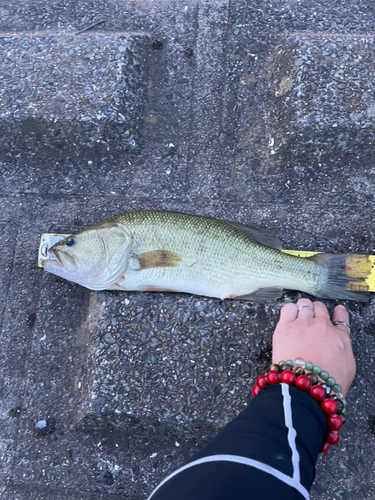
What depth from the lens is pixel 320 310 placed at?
2.37 meters

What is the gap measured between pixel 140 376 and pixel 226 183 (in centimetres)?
173

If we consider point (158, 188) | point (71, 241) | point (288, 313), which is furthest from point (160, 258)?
point (288, 313)

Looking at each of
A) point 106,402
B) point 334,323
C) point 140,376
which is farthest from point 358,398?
point 106,402

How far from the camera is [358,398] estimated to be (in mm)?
2389

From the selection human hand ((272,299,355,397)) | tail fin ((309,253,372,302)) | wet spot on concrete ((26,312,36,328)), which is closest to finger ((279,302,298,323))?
human hand ((272,299,355,397))

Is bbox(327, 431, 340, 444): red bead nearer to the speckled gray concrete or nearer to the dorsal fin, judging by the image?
the speckled gray concrete

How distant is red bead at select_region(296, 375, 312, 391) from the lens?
178 centimetres

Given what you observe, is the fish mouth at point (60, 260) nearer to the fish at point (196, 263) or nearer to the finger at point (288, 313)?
the fish at point (196, 263)

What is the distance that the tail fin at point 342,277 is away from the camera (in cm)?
242

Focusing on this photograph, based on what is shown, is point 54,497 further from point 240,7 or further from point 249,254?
point 240,7

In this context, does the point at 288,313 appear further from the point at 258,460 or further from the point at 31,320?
the point at 31,320

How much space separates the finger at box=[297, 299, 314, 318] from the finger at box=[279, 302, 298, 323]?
3 cm

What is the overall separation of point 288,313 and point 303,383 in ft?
2.10

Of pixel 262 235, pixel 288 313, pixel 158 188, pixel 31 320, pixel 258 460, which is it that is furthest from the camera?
Result: pixel 158 188
